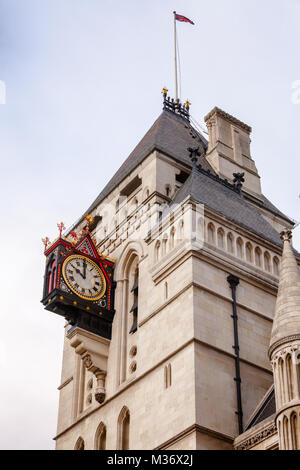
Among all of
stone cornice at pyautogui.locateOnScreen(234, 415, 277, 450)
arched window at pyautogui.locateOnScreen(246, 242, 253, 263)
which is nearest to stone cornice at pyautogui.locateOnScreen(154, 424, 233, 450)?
stone cornice at pyautogui.locateOnScreen(234, 415, 277, 450)

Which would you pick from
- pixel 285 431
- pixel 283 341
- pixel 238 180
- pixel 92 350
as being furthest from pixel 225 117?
pixel 285 431

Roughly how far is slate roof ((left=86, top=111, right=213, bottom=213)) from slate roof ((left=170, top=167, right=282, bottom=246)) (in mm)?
1889

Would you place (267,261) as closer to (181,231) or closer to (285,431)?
(181,231)

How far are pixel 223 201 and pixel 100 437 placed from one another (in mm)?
8745

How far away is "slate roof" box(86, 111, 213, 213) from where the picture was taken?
110 ft

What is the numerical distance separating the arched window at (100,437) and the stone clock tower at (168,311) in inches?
1.4

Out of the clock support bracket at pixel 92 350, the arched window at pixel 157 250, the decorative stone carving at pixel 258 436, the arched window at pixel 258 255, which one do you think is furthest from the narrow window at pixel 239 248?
the decorative stone carving at pixel 258 436

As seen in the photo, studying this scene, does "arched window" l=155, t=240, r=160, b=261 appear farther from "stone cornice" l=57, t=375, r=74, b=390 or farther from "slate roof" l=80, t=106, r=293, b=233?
"stone cornice" l=57, t=375, r=74, b=390

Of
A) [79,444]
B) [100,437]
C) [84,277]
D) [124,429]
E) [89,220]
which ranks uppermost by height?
[89,220]

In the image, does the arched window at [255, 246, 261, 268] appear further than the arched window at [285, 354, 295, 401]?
Yes

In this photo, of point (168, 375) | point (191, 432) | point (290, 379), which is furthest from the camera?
point (168, 375)

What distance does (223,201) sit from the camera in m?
30.8
